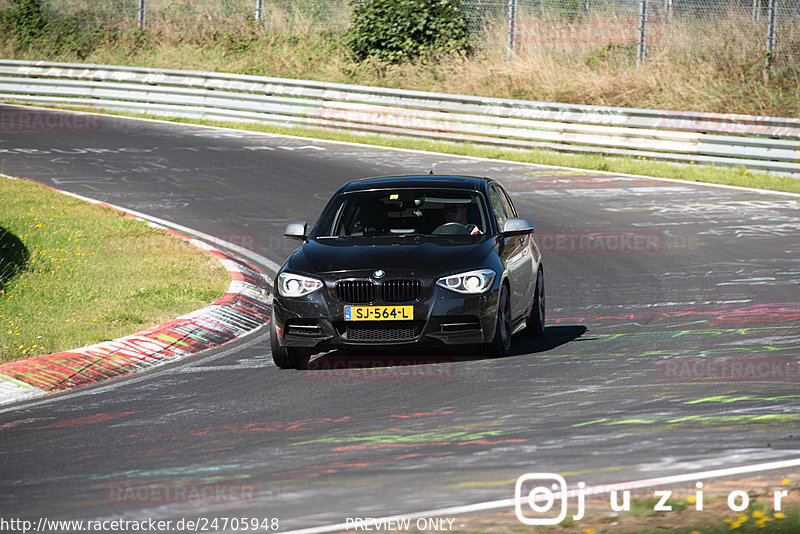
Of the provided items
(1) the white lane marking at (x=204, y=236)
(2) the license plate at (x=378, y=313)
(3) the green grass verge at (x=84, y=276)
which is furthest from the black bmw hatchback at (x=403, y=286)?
(1) the white lane marking at (x=204, y=236)

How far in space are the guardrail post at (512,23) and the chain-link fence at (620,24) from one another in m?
0.03

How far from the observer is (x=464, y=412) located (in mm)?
7586

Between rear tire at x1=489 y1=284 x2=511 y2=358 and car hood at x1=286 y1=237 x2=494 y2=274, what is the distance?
374mm

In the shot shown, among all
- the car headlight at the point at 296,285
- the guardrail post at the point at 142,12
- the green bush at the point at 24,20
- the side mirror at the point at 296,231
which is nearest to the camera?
the car headlight at the point at 296,285

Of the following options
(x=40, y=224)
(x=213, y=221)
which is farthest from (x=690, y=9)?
(x=40, y=224)

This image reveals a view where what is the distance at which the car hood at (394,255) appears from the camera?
9.29 m

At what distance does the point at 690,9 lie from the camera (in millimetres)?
27359

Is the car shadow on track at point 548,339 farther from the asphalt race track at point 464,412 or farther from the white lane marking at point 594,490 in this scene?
the white lane marking at point 594,490

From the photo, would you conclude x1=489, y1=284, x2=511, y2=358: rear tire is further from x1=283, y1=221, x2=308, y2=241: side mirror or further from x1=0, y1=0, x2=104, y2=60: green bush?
x1=0, y1=0, x2=104, y2=60: green bush

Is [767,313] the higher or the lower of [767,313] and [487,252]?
the lower

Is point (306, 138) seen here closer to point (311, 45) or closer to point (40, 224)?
point (311, 45)

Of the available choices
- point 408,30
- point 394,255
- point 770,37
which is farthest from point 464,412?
point 408,30

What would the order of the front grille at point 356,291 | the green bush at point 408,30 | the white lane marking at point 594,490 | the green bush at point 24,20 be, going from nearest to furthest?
1. the white lane marking at point 594,490
2. the front grille at point 356,291
3. the green bush at point 408,30
4. the green bush at point 24,20

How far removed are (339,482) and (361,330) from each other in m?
3.13
